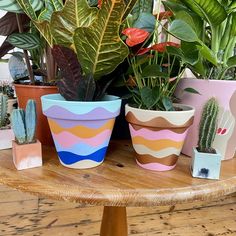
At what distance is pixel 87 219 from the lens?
4.14ft

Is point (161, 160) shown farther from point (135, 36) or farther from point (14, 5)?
point (14, 5)

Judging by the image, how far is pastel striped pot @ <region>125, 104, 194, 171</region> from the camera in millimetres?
447

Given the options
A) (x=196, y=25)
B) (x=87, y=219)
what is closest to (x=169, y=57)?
(x=196, y=25)

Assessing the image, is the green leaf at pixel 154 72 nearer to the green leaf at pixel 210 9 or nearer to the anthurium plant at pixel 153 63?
the anthurium plant at pixel 153 63

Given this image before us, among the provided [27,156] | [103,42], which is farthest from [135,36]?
[27,156]

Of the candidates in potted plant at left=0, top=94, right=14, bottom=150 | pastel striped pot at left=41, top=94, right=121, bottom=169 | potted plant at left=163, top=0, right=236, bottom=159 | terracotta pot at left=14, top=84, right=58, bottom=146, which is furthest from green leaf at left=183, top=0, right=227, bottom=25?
potted plant at left=0, top=94, right=14, bottom=150

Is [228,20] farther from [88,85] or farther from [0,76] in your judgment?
[0,76]

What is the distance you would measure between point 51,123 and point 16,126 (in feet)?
0.20

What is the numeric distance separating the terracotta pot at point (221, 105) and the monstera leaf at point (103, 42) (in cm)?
19

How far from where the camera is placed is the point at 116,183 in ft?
1.35

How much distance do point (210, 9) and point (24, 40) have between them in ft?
1.24

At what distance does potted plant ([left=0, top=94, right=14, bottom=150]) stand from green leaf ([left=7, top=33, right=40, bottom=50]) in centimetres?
12

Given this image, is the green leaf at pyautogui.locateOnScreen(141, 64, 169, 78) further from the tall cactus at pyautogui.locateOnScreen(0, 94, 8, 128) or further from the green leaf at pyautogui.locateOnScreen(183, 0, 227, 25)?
the tall cactus at pyautogui.locateOnScreen(0, 94, 8, 128)

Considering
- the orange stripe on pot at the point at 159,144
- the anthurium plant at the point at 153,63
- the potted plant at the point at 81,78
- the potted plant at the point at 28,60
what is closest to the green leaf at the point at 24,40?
the potted plant at the point at 28,60
